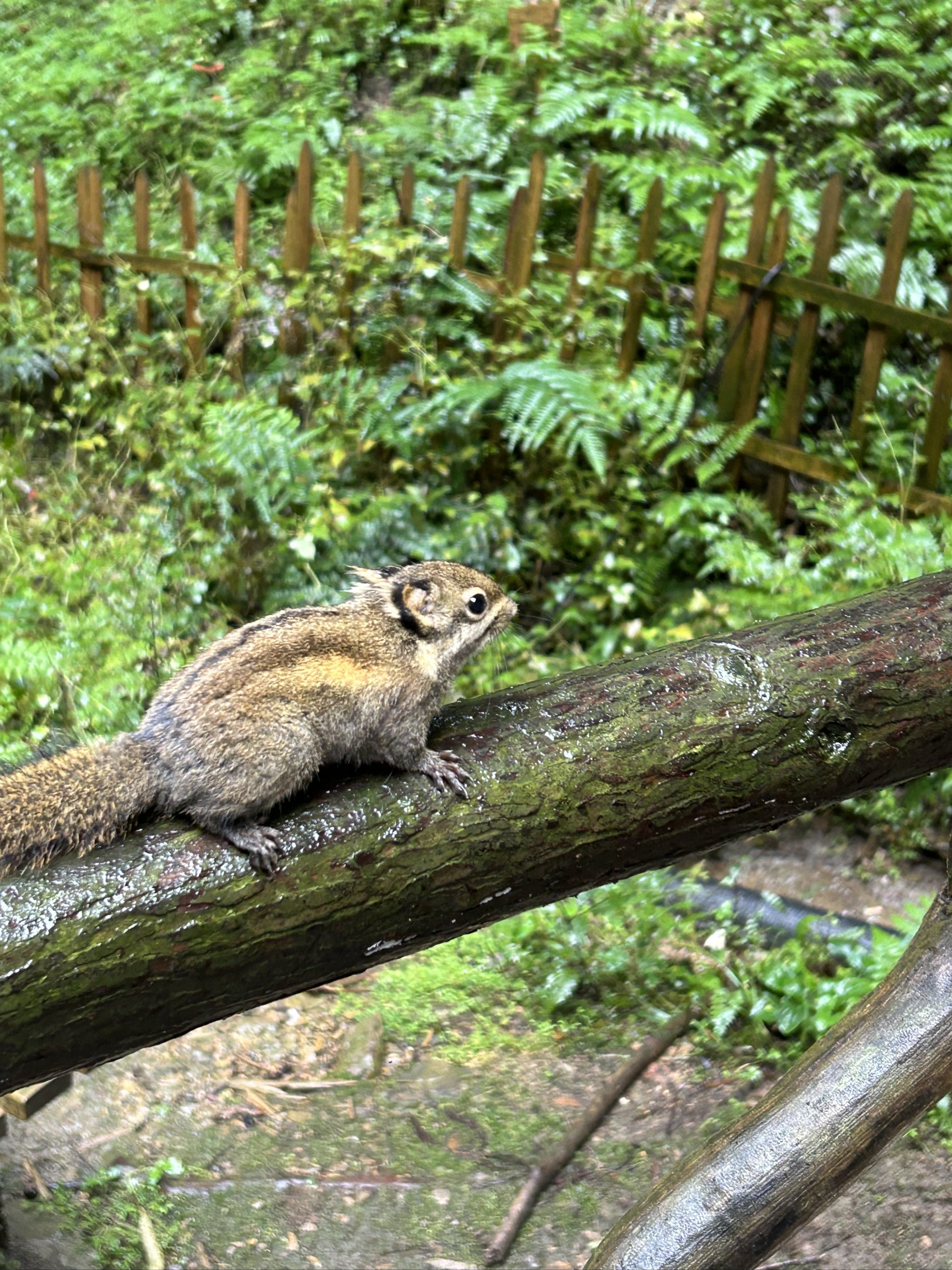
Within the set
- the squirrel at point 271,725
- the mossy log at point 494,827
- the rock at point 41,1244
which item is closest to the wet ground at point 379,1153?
the rock at point 41,1244

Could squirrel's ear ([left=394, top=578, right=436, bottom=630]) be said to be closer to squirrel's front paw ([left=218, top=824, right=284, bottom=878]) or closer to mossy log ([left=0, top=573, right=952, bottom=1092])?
mossy log ([left=0, top=573, right=952, bottom=1092])

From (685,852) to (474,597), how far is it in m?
0.83

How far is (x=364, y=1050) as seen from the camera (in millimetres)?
3838

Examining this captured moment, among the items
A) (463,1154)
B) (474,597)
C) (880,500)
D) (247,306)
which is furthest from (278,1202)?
(247,306)

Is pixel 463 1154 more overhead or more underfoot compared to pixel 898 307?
more underfoot

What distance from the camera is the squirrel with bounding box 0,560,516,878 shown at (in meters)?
2.04

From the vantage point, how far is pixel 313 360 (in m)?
6.10

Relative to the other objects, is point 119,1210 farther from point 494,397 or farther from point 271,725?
point 494,397

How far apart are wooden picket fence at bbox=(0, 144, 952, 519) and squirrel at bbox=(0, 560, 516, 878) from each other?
3473 mm

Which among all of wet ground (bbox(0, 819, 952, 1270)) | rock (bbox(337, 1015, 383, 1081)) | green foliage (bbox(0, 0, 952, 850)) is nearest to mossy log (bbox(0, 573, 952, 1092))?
wet ground (bbox(0, 819, 952, 1270))

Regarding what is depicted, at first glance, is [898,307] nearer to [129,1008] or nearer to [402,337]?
[402,337]

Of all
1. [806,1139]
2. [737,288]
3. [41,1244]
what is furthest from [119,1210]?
[737,288]

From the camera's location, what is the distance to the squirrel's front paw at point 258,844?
2020mm

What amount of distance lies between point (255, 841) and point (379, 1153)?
1.84 meters
